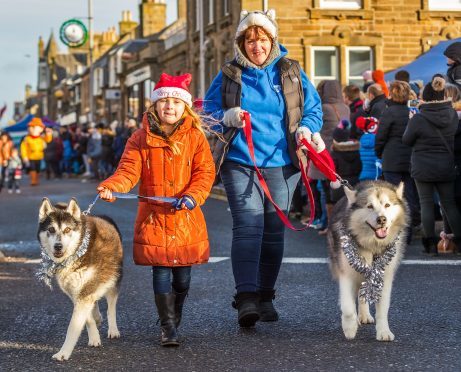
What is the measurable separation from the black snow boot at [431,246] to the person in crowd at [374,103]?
2405mm

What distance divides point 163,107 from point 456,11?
83.3 feet

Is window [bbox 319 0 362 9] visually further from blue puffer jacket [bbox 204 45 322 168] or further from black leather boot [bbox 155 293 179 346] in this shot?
black leather boot [bbox 155 293 179 346]

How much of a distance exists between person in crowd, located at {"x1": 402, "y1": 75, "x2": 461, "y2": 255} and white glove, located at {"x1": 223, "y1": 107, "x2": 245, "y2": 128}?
4577mm

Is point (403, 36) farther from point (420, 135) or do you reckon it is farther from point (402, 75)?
point (420, 135)

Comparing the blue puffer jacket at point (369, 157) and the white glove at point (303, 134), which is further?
the blue puffer jacket at point (369, 157)

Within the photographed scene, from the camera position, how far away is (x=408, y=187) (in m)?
12.5

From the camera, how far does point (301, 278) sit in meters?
→ 9.51

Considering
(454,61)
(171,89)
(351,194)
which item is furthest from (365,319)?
(454,61)

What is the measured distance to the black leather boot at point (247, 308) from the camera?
6.77 m

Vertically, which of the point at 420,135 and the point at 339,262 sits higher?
the point at 420,135

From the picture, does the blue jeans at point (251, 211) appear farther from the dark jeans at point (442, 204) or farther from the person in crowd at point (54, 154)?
the person in crowd at point (54, 154)

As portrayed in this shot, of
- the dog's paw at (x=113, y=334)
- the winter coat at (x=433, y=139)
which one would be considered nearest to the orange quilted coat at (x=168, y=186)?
the dog's paw at (x=113, y=334)

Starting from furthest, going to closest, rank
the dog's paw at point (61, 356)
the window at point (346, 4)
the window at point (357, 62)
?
the window at point (357, 62) < the window at point (346, 4) < the dog's paw at point (61, 356)

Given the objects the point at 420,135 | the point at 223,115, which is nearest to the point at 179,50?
the point at 420,135
